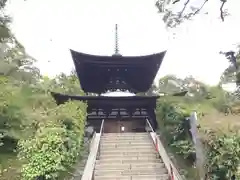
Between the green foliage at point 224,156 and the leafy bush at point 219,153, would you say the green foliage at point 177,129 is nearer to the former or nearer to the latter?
the leafy bush at point 219,153

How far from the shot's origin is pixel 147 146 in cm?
1022

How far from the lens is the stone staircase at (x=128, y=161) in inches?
305

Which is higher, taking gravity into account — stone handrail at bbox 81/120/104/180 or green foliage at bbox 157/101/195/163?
green foliage at bbox 157/101/195/163

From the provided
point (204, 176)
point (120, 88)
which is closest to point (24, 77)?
point (120, 88)

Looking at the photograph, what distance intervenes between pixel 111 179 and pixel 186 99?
17.5ft

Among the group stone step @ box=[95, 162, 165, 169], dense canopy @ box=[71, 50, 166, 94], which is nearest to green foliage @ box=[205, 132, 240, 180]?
stone step @ box=[95, 162, 165, 169]

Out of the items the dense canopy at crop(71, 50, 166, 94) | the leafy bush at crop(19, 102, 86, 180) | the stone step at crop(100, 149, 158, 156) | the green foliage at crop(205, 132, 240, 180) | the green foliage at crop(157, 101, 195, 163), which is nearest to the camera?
the green foliage at crop(205, 132, 240, 180)

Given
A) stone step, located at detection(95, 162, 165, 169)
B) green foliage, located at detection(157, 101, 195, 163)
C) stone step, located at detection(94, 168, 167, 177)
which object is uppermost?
green foliage, located at detection(157, 101, 195, 163)

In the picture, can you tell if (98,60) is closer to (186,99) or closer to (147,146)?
(186,99)

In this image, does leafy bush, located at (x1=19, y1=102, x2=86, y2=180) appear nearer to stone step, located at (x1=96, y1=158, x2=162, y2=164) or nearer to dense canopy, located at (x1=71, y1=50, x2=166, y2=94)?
stone step, located at (x1=96, y1=158, x2=162, y2=164)

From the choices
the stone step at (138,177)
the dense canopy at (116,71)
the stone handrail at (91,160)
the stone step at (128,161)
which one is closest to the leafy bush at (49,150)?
the stone handrail at (91,160)

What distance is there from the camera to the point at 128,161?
866cm

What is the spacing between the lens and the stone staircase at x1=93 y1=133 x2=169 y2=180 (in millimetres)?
7738

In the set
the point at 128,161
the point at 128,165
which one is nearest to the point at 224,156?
the point at 128,165
